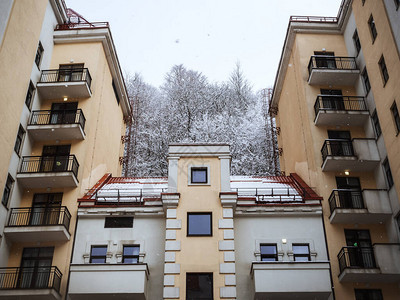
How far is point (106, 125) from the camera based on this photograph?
33.1 metres

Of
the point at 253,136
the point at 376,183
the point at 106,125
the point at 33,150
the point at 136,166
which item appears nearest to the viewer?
the point at 376,183

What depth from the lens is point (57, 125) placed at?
2794 centimetres

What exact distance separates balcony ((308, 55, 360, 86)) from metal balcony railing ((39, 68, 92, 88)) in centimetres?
1377

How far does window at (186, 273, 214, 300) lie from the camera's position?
22.7 m

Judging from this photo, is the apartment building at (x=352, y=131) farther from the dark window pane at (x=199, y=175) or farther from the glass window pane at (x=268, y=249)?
the dark window pane at (x=199, y=175)

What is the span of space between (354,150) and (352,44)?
26.4ft

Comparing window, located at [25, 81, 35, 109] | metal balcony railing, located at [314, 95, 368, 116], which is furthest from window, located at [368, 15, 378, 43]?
window, located at [25, 81, 35, 109]

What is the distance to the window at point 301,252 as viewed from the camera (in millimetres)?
24259

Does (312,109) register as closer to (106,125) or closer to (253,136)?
(106,125)

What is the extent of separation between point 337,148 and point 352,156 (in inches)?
53.6

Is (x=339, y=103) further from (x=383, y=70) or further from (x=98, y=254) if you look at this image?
(x=98, y=254)

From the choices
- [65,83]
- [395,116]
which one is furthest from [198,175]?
[395,116]

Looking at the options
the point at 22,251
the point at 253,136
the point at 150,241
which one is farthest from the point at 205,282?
the point at 253,136

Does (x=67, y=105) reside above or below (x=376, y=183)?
above
